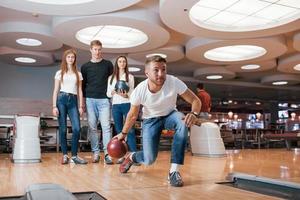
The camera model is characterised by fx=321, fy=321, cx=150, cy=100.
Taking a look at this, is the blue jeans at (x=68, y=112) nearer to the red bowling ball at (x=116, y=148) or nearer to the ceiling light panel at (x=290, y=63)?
the red bowling ball at (x=116, y=148)

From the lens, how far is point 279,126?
1945 cm

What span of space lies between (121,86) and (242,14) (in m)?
3.94

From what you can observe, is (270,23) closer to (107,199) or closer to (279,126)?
(107,199)

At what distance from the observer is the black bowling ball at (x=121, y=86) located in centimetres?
361

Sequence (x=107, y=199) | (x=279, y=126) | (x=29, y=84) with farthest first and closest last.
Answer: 1. (x=279, y=126)
2. (x=29, y=84)
3. (x=107, y=199)

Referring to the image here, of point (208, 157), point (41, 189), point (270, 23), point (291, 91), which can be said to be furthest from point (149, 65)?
point (291, 91)

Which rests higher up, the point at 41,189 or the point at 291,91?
the point at 291,91

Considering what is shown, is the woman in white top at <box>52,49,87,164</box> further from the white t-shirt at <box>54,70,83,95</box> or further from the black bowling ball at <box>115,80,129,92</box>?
the black bowling ball at <box>115,80,129,92</box>

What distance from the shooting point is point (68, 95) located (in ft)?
12.8

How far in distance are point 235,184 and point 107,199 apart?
111 centimetres

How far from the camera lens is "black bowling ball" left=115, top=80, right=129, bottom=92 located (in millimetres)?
3607

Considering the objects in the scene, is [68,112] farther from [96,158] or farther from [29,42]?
[29,42]

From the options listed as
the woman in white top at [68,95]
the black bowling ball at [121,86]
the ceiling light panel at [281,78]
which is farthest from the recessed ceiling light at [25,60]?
the ceiling light panel at [281,78]

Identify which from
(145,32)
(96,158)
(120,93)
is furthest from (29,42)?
(120,93)
